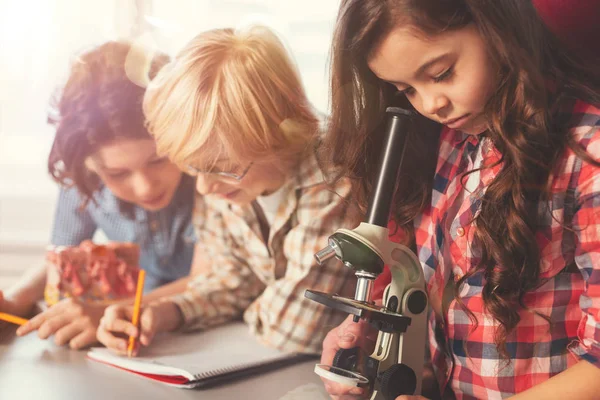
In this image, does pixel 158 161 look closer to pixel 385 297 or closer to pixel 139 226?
pixel 139 226

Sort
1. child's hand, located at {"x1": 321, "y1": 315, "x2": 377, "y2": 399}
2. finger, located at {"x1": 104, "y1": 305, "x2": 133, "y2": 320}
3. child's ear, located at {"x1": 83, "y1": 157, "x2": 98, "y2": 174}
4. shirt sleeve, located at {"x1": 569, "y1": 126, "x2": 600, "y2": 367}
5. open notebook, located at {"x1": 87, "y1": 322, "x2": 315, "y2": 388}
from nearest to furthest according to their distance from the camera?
shirt sleeve, located at {"x1": 569, "y1": 126, "x2": 600, "y2": 367} < child's hand, located at {"x1": 321, "y1": 315, "x2": 377, "y2": 399} < open notebook, located at {"x1": 87, "y1": 322, "x2": 315, "y2": 388} < finger, located at {"x1": 104, "y1": 305, "x2": 133, "y2": 320} < child's ear, located at {"x1": 83, "y1": 157, "x2": 98, "y2": 174}

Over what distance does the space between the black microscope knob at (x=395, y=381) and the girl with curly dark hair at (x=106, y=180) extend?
Answer: 45 cm

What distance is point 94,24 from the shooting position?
955 mm

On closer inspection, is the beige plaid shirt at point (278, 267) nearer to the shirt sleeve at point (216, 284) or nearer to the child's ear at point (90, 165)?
the shirt sleeve at point (216, 284)

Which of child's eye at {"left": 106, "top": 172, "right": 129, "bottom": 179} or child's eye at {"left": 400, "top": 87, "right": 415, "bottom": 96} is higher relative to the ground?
child's eye at {"left": 400, "top": 87, "right": 415, "bottom": 96}

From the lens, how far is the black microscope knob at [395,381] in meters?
0.65

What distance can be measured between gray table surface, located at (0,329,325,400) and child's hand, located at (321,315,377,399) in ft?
0.15

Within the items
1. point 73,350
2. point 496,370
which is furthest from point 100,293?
point 496,370

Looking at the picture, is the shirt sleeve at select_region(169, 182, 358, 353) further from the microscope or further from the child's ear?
the child's ear

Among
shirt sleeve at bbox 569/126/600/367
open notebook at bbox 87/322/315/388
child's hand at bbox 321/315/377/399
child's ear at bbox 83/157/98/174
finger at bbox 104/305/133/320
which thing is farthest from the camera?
child's ear at bbox 83/157/98/174

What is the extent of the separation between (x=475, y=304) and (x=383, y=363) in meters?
0.12

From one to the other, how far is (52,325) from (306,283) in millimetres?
363

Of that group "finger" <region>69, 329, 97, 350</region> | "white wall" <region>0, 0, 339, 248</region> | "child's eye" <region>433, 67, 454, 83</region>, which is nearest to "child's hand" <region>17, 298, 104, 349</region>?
"finger" <region>69, 329, 97, 350</region>

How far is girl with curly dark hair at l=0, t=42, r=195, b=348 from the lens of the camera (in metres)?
0.95
